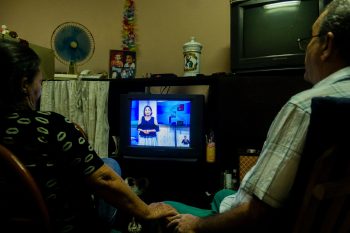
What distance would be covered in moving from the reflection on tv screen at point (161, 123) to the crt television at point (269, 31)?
0.48 meters

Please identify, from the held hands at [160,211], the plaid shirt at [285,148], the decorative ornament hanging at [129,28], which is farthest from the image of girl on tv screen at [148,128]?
the plaid shirt at [285,148]

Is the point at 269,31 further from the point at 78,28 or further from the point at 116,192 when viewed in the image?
the point at 78,28

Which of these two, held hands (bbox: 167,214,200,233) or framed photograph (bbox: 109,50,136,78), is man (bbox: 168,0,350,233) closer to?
held hands (bbox: 167,214,200,233)

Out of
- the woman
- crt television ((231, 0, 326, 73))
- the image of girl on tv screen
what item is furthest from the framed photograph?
the woman

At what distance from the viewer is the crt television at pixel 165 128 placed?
2.25 meters

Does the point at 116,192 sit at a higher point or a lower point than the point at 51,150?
lower

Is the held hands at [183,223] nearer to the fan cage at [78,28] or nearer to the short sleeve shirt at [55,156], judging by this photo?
the short sleeve shirt at [55,156]

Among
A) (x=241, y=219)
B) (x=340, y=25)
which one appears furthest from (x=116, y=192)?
(x=340, y=25)

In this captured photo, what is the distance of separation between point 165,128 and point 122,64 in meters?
0.71

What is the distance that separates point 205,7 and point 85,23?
1150 mm

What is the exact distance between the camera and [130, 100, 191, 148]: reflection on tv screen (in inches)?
89.4

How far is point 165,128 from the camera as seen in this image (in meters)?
2.29

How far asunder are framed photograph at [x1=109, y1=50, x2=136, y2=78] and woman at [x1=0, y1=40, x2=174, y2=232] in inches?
62.9

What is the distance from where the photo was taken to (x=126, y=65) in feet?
8.70
